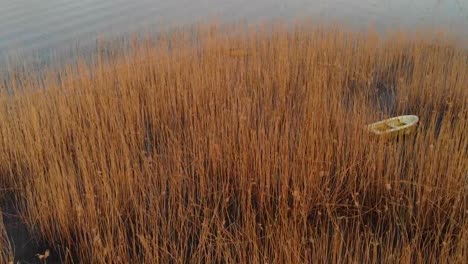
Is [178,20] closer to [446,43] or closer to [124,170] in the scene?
[446,43]

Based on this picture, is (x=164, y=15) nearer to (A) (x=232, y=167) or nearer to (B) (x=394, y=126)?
(B) (x=394, y=126)

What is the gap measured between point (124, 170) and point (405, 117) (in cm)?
220

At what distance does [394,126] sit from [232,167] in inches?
52.4

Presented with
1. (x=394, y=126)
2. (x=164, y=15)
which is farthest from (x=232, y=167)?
(x=164, y=15)

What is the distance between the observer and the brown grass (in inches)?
81.4

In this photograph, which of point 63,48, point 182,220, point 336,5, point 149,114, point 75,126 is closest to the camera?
point 182,220

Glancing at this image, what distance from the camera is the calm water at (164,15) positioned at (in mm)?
6293

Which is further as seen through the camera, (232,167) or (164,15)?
(164,15)

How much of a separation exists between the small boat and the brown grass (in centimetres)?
8

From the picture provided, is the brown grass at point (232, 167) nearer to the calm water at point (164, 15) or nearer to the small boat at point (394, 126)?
the small boat at point (394, 126)

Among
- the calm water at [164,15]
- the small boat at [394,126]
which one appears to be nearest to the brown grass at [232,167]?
the small boat at [394,126]

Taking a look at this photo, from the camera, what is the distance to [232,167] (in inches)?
105

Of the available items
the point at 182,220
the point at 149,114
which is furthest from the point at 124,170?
the point at 149,114

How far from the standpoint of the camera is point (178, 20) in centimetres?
714
